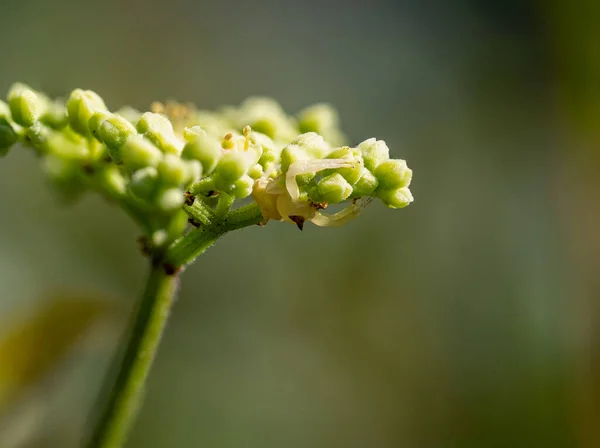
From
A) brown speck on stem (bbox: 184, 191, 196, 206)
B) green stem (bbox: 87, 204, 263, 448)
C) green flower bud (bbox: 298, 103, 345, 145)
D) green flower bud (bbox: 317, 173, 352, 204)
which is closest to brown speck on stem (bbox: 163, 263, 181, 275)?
green stem (bbox: 87, 204, 263, 448)

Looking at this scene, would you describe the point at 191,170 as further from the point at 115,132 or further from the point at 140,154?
the point at 115,132

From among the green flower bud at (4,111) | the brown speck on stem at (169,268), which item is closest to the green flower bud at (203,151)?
the brown speck on stem at (169,268)

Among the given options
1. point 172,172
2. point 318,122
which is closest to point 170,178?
point 172,172

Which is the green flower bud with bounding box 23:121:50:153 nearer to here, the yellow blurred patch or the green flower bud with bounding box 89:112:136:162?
the green flower bud with bounding box 89:112:136:162

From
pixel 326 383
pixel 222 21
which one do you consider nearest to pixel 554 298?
pixel 326 383

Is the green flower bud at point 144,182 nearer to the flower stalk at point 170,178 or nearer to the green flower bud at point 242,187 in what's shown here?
the flower stalk at point 170,178

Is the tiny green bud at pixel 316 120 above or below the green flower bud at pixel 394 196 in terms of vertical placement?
above
